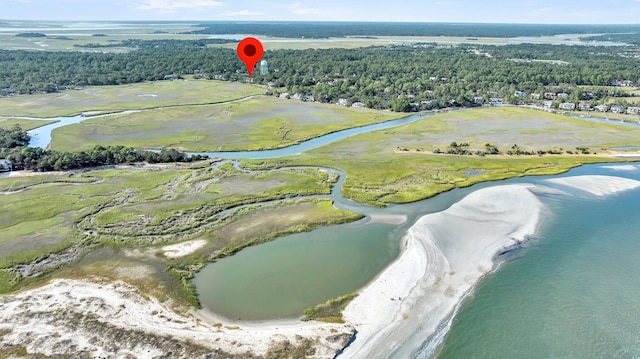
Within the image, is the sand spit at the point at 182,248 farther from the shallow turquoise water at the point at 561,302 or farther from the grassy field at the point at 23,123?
the grassy field at the point at 23,123

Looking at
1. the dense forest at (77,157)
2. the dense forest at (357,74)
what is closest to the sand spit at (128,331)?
the dense forest at (77,157)

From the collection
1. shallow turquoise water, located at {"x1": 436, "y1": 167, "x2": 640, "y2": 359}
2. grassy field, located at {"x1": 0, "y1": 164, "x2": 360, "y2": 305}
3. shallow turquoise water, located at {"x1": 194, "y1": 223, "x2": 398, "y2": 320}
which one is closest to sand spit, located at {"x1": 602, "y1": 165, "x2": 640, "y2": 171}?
shallow turquoise water, located at {"x1": 436, "y1": 167, "x2": 640, "y2": 359}

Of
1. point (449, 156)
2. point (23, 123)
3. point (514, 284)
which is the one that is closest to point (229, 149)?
point (449, 156)

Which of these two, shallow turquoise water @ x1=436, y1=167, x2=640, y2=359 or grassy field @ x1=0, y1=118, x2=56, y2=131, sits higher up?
grassy field @ x1=0, y1=118, x2=56, y2=131

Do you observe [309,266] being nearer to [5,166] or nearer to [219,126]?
[5,166]

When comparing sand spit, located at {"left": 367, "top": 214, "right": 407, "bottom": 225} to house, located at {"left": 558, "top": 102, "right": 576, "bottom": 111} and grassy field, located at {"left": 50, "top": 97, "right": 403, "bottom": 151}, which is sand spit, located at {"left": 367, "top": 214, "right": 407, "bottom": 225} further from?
house, located at {"left": 558, "top": 102, "right": 576, "bottom": 111}
